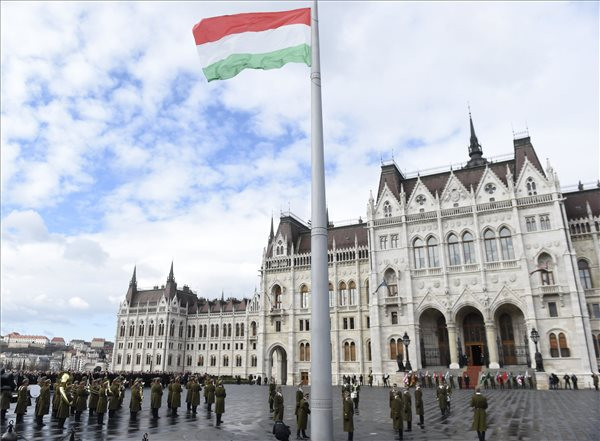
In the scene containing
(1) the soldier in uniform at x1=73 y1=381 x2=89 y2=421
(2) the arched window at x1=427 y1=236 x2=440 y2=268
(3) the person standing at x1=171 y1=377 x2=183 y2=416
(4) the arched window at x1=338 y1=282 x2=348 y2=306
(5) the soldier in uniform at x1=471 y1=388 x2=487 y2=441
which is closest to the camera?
(5) the soldier in uniform at x1=471 y1=388 x2=487 y2=441

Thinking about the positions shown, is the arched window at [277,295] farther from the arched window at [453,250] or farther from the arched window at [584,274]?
the arched window at [584,274]

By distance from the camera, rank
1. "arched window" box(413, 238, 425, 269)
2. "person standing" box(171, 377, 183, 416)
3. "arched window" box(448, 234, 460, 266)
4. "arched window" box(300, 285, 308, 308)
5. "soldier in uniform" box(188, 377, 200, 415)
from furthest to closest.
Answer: "arched window" box(300, 285, 308, 308)
"arched window" box(413, 238, 425, 269)
"arched window" box(448, 234, 460, 266)
"soldier in uniform" box(188, 377, 200, 415)
"person standing" box(171, 377, 183, 416)

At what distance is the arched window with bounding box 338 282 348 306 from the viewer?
54.0 metres

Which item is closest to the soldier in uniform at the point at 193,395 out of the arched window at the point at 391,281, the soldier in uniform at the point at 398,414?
the soldier in uniform at the point at 398,414

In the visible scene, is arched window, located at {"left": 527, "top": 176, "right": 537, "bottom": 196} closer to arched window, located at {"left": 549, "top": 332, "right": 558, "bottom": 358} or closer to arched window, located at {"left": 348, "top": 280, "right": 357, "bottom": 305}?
arched window, located at {"left": 549, "top": 332, "right": 558, "bottom": 358}

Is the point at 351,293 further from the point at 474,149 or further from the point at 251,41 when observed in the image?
the point at 251,41

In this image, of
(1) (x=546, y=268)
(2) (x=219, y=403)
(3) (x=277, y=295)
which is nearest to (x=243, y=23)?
(2) (x=219, y=403)

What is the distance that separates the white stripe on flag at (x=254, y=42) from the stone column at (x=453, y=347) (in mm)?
38580

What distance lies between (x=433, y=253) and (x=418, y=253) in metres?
1.56

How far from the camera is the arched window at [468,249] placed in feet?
146

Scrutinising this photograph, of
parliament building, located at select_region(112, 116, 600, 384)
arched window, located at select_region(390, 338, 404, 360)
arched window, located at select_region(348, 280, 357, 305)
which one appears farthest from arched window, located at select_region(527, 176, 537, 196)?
arched window, located at select_region(348, 280, 357, 305)

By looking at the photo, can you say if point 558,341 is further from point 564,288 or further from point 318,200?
point 318,200

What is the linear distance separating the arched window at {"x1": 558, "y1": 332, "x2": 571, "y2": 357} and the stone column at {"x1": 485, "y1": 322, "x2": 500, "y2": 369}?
521 centimetres

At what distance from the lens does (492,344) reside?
3997cm
